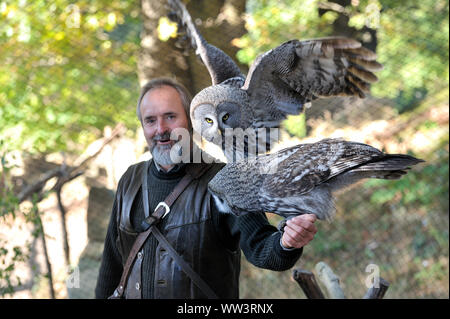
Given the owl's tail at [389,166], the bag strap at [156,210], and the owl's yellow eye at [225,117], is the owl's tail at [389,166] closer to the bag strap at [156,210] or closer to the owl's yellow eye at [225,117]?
the owl's yellow eye at [225,117]

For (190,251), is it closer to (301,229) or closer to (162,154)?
(162,154)

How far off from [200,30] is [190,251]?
5.51ft

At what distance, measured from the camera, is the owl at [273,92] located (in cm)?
132

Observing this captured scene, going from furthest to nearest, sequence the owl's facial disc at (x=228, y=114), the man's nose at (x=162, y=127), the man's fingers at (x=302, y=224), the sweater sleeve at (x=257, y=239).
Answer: the man's nose at (x=162, y=127) < the owl's facial disc at (x=228, y=114) < the sweater sleeve at (x=257, y=239) < the man's fingers at (x=302, y=224)

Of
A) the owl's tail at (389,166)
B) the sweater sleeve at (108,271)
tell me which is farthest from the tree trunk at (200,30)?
the owl's tail at (389,166)

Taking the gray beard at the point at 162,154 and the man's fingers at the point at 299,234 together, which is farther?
the gray beard at the point at 162,154

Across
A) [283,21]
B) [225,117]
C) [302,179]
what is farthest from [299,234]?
[283,21]

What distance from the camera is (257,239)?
1.36 meters

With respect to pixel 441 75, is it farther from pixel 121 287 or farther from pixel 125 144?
pixel 121 287

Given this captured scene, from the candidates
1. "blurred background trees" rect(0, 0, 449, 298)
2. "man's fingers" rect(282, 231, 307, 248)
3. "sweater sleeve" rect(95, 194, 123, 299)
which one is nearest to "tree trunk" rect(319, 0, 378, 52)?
"blurred background trees" rect(0, 0, 449, 298)

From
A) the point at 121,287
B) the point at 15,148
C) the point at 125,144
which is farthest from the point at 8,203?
the point at 121,287

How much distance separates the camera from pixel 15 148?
120 inches

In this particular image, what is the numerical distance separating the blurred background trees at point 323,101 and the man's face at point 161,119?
1.49m

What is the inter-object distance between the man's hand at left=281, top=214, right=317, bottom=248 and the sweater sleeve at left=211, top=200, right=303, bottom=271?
0.38 feet
